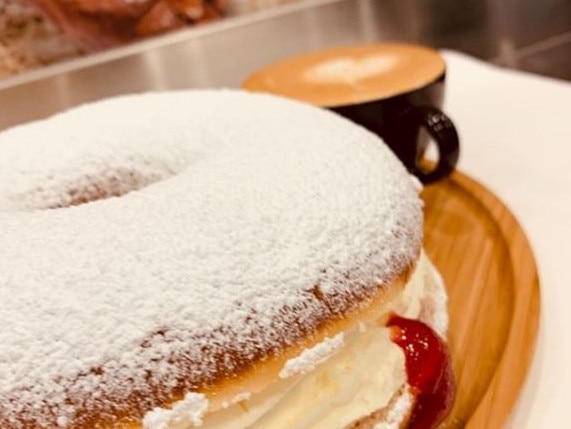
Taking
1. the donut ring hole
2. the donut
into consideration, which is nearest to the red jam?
the donut

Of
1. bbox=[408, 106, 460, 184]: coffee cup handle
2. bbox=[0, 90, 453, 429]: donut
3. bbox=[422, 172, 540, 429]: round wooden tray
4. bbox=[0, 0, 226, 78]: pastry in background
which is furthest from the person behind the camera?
bbox=[0, 0, 226, 78]: pastry in background

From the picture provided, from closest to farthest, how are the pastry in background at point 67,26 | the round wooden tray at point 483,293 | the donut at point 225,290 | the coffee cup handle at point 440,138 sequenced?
the donut at point 225,290 < the round wooden tray at point 483,293 < the coffee cup handle at point 440,138 < the pastry in background at point 67,26

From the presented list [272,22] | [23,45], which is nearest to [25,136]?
[23,45]

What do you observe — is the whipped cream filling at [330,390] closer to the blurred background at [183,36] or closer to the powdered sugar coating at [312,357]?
the powdered sugar coating at [312,357]

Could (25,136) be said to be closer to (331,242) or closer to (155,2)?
(331,242)

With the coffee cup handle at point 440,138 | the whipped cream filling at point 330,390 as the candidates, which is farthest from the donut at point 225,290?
the coffee cup handle at point 440,138

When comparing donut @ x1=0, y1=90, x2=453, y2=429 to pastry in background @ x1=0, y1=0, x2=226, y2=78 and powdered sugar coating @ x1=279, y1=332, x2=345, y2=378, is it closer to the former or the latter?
powdered sugar coating @ x1=279, y1=332, x2=345, y2=378

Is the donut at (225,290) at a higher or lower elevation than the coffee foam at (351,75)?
higher
